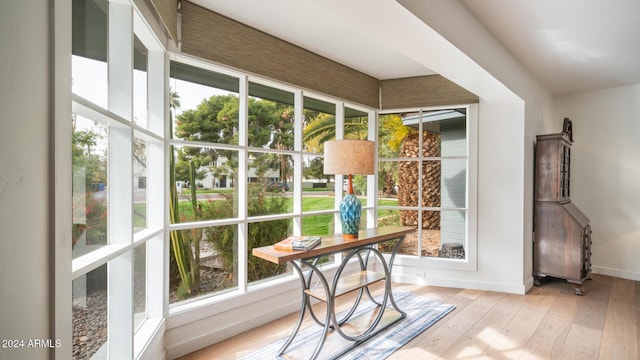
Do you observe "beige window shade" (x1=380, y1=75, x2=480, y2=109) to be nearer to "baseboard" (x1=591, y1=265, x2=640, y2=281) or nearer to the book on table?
the book on table

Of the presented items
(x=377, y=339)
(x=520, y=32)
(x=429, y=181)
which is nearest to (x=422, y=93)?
(x=429, y=181)

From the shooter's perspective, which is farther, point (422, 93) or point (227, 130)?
point (422, 93)

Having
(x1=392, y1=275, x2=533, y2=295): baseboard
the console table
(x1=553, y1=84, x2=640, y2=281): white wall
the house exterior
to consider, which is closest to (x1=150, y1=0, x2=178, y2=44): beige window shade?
the house exterior

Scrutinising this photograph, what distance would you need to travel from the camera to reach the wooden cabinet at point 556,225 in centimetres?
376

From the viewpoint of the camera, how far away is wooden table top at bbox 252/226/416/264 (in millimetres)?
2076

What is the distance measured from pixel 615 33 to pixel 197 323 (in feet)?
13.2

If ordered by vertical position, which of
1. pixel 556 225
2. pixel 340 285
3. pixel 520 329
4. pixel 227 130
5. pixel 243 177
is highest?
pixel 227 130

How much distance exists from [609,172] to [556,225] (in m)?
1.52

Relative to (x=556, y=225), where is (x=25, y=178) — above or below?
above

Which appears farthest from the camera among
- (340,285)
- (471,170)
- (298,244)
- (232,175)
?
(471,170)

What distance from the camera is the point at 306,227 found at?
347 centimetres

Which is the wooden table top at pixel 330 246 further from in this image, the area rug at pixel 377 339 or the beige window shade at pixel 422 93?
the beige window shade at pixel 422 93

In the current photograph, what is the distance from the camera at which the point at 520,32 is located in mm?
2812

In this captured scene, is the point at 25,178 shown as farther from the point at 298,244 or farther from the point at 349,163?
the point at 349,163
